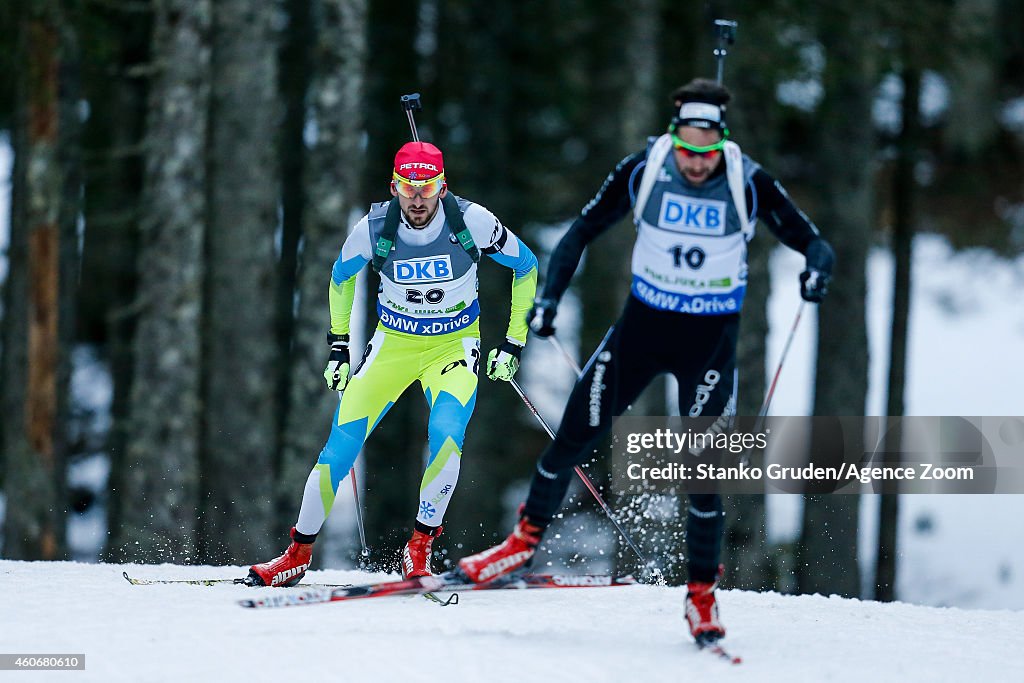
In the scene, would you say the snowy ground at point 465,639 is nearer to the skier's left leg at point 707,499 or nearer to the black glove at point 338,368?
the skier's left leg at point 707,499

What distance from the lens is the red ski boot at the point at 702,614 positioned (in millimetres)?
6770

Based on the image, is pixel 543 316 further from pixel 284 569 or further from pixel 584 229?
pixel 284 569

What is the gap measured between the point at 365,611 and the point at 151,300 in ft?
18.0

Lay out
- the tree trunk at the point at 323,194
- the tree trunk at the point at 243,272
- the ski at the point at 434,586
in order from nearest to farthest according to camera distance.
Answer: the ski at the point at 434,586 < the tree trunk at the point at 323,194 < the tree trunk at the point at 243,272

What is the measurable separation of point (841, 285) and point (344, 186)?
20.3 feet

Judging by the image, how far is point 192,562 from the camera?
459 inches

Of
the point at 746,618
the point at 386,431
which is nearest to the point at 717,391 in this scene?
the point at 746,618

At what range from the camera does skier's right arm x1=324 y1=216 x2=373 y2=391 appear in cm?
786

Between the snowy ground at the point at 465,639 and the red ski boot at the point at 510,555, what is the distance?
226 millimetres

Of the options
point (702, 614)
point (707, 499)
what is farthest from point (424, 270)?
point (702, 614)

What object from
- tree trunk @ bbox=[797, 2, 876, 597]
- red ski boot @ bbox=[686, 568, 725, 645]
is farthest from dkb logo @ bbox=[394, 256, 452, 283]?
tree trunk @ bbox=[797, 2, 876, 597]

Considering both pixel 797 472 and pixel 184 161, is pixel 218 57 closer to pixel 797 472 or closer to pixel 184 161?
pixel 184 161
